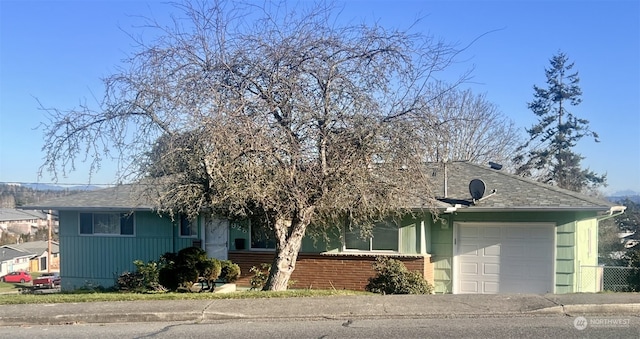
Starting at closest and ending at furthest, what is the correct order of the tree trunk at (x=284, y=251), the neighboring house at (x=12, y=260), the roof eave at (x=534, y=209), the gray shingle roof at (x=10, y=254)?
1. the tree trunk at (x=284, y=251)
2. the roof eave at (x=534, y=209)
3. the neighboring house at (x=12, y=260)
4. the gray shingle roof at (x=10, y=254)

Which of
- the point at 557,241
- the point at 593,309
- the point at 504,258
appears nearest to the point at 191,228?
the point at 504,258

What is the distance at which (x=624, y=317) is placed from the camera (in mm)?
8367

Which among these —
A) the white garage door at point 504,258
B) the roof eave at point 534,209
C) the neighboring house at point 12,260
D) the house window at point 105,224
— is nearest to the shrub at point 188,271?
the house window at point 105,224

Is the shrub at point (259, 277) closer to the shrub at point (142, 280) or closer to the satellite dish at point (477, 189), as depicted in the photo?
the shrub at point (142, 280)

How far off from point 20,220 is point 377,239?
165 ft

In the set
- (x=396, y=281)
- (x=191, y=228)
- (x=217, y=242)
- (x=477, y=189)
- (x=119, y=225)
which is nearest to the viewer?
(x=396, y=281)

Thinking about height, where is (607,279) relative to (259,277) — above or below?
below

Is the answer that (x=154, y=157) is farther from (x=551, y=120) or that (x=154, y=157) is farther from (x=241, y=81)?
(x=551, y=120)

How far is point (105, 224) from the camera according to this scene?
18.7 m

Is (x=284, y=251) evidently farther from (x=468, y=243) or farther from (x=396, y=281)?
(x=468, y=243)

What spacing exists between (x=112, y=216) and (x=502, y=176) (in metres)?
12.1

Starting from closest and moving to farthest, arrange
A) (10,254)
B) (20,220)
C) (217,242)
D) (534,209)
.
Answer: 1. (534,209)
2. (217,242)
3. (20,220)
4. (10,254)

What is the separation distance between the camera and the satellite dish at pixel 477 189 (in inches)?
593

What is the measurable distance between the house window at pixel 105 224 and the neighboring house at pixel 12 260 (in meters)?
41.1
